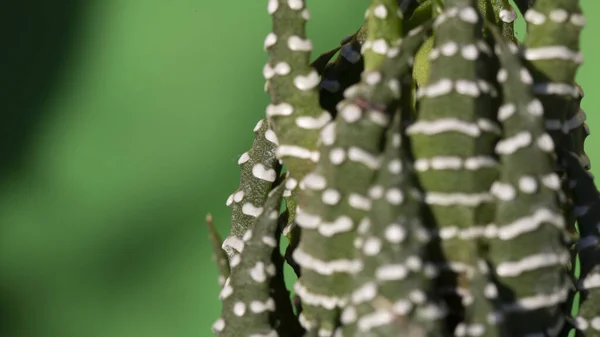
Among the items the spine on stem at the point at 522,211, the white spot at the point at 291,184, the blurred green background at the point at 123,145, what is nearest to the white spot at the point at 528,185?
the spine on stem at the point at 522,211

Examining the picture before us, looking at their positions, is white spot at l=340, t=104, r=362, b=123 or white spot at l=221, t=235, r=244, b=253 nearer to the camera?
white spot at l=340, t=104, r=362, b=123

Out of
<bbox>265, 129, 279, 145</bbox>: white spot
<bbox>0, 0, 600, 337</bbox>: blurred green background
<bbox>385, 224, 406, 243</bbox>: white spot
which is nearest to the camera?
<bbox>385, 224, 406, 243</bbox>: white spot

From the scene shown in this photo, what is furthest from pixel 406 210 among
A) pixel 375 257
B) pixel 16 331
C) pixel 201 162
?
pixel 16 331

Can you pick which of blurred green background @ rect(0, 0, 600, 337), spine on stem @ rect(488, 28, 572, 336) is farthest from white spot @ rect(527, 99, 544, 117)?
blurred green background @ rect(0, 0, 600, 337)

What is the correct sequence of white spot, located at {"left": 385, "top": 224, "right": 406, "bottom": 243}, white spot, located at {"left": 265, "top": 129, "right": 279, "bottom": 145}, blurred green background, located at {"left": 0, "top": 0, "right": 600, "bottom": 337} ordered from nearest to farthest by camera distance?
1. white spot, located at {"left": 385, "top": 224, "right": 406, "bottom": 243}
2. white spot, located at {"left": 265, "top": 129, "right": 279, "bottom": 145}
3. blurred green background, located at {"left": 0, "top": 0, "right": 600, "bottom": 337}

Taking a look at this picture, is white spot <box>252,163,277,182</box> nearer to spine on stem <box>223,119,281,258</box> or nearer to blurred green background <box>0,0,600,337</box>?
spine on stem <box>223,119,281,258</box>

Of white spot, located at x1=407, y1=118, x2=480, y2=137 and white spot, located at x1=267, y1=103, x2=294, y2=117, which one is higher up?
white spot, located at x1=267, y1=103, x2=294, y2=117

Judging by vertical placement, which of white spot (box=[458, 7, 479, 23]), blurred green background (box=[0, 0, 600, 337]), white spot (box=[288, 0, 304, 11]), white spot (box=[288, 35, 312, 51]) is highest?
white spot (box=[288, 0, 304, 11])
